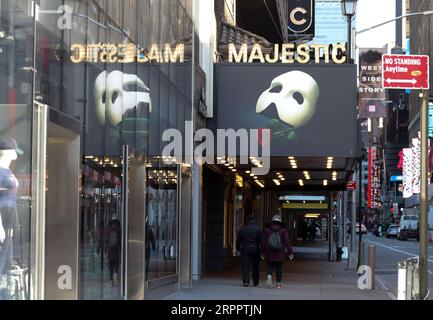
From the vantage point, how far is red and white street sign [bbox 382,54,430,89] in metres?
12.9

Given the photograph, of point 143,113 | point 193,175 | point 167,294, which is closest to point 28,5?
point 143,113

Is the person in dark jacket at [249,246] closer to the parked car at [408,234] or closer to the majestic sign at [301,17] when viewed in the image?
the majestic sign at [301,17]

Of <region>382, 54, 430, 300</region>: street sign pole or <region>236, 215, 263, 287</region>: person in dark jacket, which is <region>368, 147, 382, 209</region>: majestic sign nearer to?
<region>236, 215, 263, 287</region>: person in dark jacket

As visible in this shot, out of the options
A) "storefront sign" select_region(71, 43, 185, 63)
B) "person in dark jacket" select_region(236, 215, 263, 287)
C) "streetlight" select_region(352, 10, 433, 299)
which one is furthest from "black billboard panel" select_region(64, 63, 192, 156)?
"streetlight" select_region(352, 10, 433, 299)

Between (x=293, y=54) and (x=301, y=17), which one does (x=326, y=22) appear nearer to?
(x=301, y=17)

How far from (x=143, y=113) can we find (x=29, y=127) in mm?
5653

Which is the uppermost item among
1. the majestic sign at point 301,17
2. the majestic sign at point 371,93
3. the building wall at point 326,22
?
the building wall at point 326,22

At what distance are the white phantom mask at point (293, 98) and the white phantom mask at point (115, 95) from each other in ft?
23.5

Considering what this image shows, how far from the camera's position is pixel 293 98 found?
20.2 metres

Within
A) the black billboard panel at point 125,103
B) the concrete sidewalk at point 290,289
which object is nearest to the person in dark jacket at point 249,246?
the concrete sidewalk at point 290,289

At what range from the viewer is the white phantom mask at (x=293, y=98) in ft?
66.0

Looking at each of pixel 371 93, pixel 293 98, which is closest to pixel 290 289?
pixel 293 98

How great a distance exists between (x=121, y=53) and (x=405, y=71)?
474 cm

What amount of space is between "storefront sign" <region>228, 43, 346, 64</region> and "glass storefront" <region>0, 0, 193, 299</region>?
4120 millimetres
